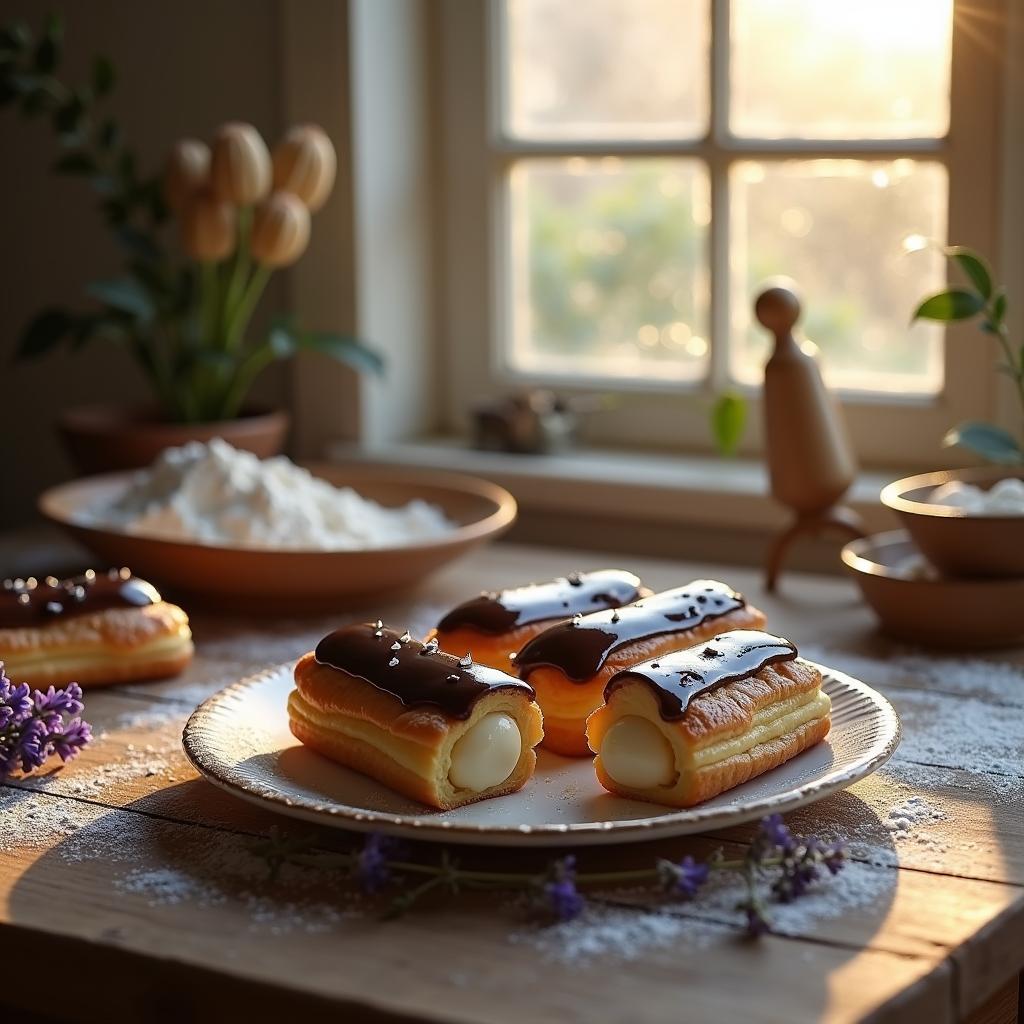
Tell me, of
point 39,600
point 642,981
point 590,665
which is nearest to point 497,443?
point 39,600

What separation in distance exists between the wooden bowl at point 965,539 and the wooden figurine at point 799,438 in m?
0.13

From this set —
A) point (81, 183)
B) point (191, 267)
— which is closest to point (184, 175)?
point (191, 267)

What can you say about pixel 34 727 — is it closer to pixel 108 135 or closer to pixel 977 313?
pixel 977 313

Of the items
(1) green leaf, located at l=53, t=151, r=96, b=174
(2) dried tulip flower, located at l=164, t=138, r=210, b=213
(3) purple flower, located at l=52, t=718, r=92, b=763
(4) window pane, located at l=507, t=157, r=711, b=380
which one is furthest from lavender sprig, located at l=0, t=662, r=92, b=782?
(4) window pane, located at l=507, t=157, r=711, b=380

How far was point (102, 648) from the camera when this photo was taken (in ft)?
4.13

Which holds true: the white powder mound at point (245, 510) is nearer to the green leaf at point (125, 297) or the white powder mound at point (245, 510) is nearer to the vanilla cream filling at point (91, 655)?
the vanilla cream filling at point (91, 655)

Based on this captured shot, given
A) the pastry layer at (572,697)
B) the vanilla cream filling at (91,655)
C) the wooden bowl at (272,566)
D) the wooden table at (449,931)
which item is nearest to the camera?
the wooden table at (449,931)

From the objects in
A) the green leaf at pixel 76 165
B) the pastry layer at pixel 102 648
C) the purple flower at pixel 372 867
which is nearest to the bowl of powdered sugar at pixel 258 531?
the pastry layer at pixel 102 648

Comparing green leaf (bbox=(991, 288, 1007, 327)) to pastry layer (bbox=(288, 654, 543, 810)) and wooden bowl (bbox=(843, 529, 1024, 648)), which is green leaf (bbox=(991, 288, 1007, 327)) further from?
pastry layer (bbox=(288, 654, 543, 810))

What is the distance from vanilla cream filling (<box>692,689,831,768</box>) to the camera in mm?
925

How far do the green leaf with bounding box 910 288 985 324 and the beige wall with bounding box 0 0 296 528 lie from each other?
0.98 metres

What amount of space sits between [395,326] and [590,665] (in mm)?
1134

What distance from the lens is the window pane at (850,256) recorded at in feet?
5.92

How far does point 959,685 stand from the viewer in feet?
4.15
